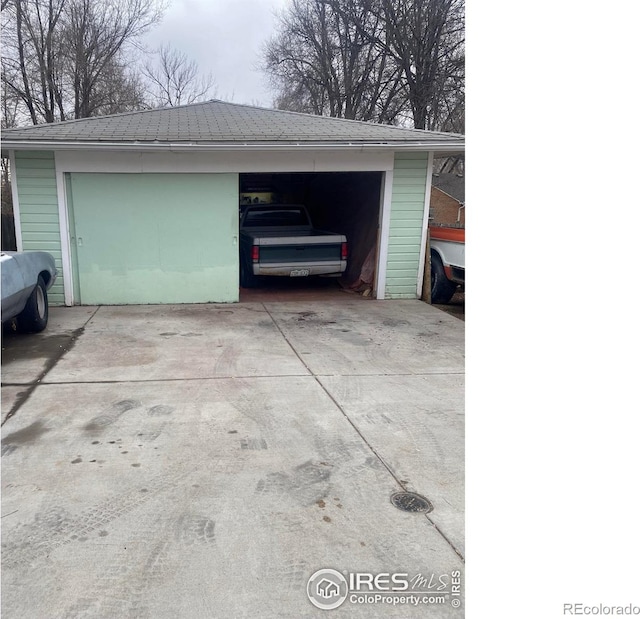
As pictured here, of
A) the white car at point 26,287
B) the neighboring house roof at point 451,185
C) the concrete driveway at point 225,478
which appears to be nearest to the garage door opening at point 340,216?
the white car at point 26,287

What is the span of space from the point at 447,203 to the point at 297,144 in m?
20.1

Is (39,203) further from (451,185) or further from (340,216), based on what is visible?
(451,185)

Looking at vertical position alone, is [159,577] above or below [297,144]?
below

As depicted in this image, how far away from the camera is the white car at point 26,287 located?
18.5 feet

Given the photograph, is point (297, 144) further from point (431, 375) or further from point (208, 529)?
point (208, 529)

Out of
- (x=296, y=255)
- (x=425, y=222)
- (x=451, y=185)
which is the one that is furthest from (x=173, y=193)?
(x=451, y=185)

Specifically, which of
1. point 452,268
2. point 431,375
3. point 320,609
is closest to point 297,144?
point 452,268

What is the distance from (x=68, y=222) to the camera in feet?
27.5

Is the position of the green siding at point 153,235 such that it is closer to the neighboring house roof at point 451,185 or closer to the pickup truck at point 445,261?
the pickup truck at point 445,261

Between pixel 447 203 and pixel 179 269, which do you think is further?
pixel 447 203

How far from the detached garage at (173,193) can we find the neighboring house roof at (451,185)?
17.3 m

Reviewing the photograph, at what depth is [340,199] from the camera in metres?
12.5

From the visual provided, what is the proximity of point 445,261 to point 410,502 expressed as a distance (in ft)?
22.5

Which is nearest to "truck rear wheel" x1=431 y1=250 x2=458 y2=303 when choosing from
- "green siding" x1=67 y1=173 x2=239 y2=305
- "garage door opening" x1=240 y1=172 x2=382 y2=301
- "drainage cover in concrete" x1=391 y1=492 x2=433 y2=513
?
"garage door opening" x1=240 y1=172 x2=382 y2=301
